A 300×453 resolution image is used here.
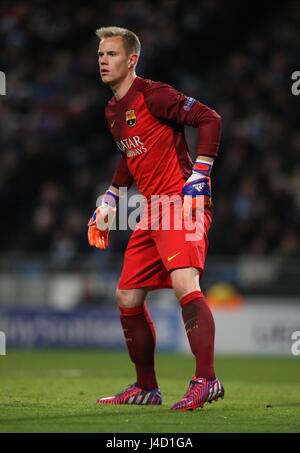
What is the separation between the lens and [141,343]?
23.0 feet

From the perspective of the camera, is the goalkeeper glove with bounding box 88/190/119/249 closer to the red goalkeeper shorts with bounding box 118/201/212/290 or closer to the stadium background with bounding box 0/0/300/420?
the red goalkeeper shorts with bounding box 118/201/212/290

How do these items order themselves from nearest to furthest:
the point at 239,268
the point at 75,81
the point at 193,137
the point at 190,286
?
the point at 190,286
the point at 239,268
the point at 193,137
the point at 75,81

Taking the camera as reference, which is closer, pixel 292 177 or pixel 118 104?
pixel 118 104

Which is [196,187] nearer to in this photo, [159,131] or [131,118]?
[159,131]

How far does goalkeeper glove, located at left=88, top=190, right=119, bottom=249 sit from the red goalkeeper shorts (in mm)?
537

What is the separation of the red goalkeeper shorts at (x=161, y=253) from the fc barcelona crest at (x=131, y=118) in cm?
65

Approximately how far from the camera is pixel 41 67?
773 inches

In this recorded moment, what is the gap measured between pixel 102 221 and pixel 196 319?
49.8 inches

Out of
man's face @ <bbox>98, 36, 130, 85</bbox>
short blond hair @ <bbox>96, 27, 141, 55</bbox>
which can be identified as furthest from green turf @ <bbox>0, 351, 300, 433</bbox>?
short blond hair @ <bbox>96, 27, 141, 55</bbox>

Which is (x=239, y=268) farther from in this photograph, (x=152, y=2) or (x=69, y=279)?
(x=152, y=2)

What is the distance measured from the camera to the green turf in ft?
18.5

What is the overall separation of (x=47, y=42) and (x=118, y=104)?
1348 cm

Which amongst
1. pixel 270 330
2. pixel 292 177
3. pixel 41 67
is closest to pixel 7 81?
pixel 41 67

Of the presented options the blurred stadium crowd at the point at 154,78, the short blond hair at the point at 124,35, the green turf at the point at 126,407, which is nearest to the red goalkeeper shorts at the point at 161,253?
the green turf at the point at 126,407
